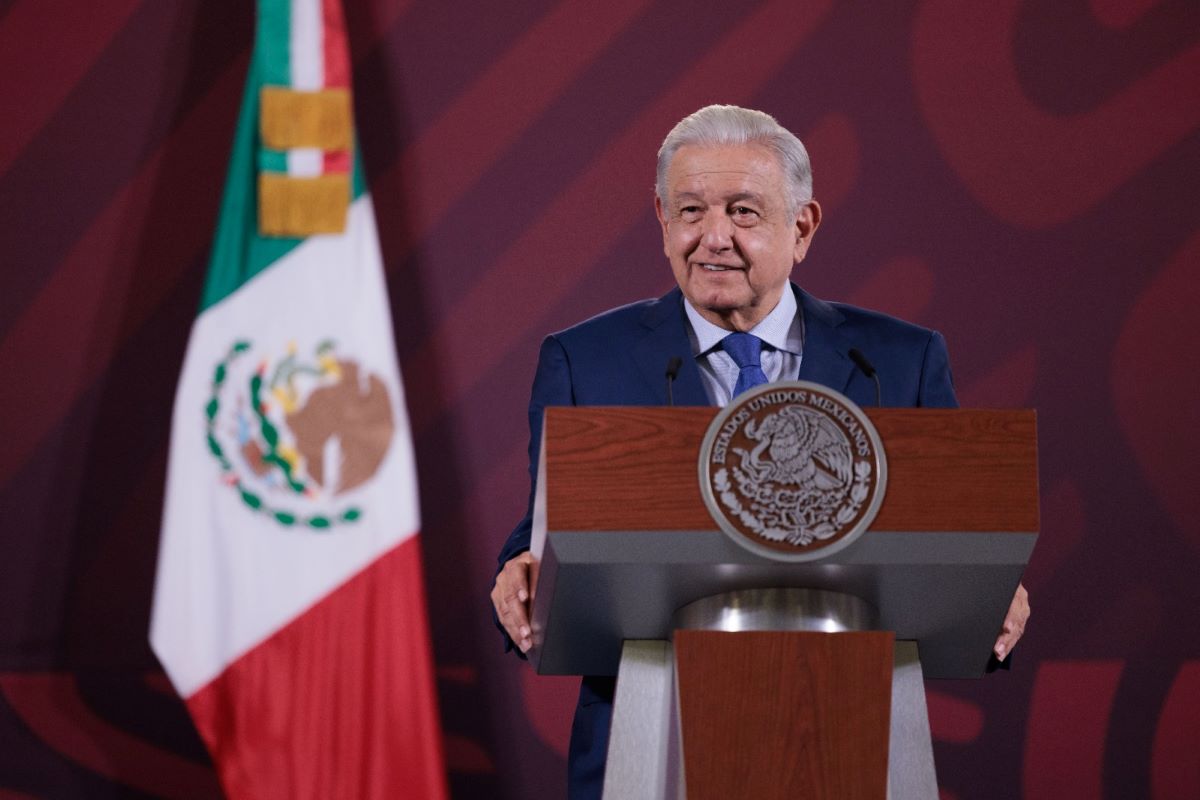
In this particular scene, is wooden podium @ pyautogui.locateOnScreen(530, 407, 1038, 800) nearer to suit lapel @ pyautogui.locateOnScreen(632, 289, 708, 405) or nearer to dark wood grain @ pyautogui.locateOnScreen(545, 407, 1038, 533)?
dark wood grain @ pyautogui.locateOnScreen(545, 407, 1038, 533)

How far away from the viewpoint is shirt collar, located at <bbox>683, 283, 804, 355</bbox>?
2.16 metres

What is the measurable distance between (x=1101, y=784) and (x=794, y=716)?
231 centimetres

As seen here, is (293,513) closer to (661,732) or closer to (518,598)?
(518,598)

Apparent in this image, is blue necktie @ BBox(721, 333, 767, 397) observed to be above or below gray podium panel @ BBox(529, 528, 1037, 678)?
above

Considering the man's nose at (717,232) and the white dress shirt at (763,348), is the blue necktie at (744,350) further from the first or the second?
the man's nose at (717,232)

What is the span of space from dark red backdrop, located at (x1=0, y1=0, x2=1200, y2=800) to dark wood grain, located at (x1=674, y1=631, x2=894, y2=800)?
2.01m

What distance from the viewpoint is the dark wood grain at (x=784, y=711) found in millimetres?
1438

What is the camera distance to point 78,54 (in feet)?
11.6

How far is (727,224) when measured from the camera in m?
2.15

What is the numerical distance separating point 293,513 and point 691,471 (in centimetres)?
216

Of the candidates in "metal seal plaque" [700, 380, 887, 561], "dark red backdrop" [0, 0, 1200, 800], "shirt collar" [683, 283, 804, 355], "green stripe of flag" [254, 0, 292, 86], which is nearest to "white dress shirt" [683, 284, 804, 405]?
"shirt collar" [683, 283, 804, 355]

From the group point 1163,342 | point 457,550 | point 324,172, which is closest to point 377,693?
point 457,550

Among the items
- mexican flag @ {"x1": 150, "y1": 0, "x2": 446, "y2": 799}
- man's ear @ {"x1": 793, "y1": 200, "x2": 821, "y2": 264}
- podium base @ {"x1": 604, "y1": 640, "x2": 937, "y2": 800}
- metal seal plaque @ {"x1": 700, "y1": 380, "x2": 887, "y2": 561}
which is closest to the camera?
metal seal plaque @ {"x1": 700, "y1": 380, "x2": 887, "y2": 561}

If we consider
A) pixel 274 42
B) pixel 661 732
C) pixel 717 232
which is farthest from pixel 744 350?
pixel 274 42
